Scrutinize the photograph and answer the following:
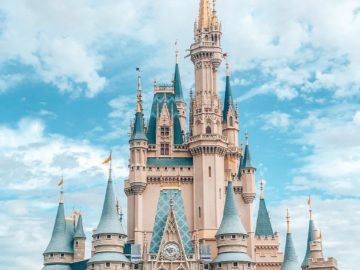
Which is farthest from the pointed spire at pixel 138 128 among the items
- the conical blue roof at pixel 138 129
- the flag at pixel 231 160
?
the flag at pixel 231 160

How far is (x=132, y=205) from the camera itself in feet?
339

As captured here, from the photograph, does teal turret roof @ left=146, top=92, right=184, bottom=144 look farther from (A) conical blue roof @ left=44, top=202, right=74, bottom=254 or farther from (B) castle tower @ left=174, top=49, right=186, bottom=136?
(A) conical blue roof @ left=44, top=202, right=74, bottom=254

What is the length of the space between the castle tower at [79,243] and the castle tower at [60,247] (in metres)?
0.69

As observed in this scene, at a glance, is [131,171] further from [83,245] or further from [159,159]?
[83,245]

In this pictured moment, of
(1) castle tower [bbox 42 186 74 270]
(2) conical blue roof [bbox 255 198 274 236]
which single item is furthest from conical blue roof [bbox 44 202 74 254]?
(2) conical blue roof [bbox 255 198 274 236]

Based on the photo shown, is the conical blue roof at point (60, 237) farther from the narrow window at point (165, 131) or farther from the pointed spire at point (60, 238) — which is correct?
the narrow window at point (165, 131)

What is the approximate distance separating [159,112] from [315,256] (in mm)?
28950

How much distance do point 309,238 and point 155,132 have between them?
25.6m

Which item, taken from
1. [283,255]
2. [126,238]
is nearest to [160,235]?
[126,238]

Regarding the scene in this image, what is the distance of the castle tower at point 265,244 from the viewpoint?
10694 centimetres

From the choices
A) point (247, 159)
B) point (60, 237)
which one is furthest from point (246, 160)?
point (60, 237)

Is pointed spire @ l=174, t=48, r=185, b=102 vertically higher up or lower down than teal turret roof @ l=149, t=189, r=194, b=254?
higher up

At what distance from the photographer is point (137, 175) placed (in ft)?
336

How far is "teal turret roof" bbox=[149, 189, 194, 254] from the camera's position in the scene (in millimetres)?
96750
